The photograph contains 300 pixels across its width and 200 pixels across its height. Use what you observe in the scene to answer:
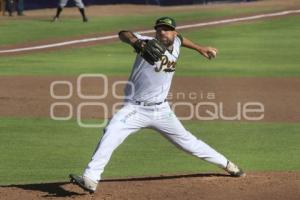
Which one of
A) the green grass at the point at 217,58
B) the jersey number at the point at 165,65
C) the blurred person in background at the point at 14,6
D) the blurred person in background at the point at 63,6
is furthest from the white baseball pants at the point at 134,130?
the blurred person in background at the point at 14,6

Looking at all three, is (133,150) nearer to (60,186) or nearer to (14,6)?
(60,186)

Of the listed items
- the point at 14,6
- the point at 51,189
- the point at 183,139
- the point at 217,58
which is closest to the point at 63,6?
the point at 14,6

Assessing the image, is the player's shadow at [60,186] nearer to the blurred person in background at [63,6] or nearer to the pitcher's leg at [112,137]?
the pitcher's leg at [112,137]

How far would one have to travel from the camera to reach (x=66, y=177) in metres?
11.6

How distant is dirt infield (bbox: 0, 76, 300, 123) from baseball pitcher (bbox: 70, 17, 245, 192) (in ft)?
22.8

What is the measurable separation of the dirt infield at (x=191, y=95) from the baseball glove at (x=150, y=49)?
7298 millimetres

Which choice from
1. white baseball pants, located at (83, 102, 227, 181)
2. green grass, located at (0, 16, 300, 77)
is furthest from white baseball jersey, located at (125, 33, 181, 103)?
green grass, located at (0, 16, 300, 77)

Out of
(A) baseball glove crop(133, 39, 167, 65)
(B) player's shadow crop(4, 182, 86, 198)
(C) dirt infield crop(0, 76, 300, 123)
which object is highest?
(A) baseball glove crop(133, 39, 167, 65)

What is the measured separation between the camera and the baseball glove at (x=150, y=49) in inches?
372

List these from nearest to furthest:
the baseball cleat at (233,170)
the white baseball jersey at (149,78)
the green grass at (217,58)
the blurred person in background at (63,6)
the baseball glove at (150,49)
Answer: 1. the baseball glove at (150,49)
2. the white baseball jersey at (149,78)
3. the baseball cleat at (233,170)
4. the green grass at (217,58)
5. the blurred person in background at (63,6)

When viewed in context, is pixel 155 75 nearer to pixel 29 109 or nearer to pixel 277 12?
pixel 29 109

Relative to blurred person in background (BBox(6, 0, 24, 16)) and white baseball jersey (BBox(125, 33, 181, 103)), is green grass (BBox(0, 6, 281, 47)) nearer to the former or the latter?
blurred person in background (BBox(6, 0, 24, 16))

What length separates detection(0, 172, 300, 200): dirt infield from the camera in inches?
388

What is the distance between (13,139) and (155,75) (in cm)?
536
